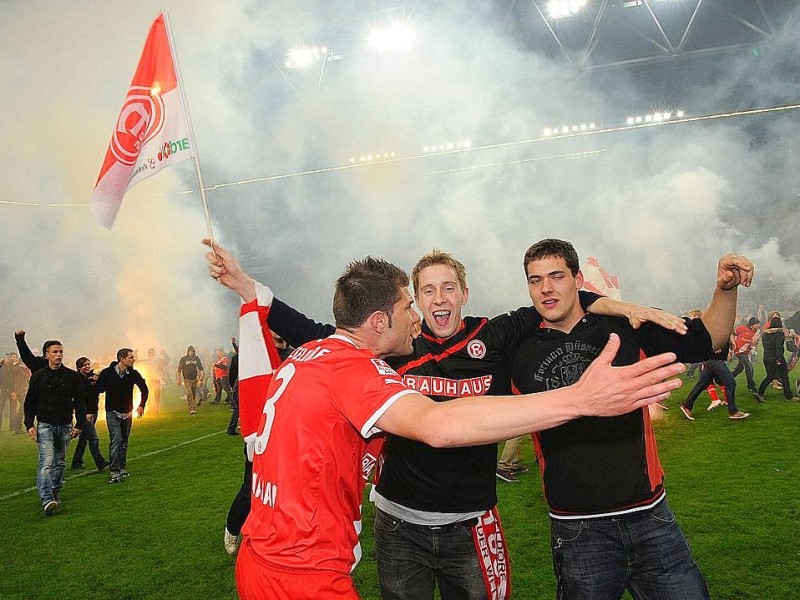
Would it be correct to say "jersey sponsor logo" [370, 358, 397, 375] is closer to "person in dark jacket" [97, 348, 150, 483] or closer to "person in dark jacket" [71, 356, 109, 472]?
"person in dark jacket" [97, 348, 150, 483]

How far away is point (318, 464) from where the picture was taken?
182 cm

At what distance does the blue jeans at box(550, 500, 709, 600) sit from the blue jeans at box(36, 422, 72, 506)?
727 cm

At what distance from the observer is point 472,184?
94.8ft

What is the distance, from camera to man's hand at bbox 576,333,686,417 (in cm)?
149

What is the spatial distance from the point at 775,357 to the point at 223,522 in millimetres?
11505

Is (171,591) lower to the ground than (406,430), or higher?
lower

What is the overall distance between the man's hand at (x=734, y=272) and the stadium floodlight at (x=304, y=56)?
25.4 m

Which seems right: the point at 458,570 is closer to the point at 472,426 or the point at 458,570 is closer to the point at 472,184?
the point at 472,426

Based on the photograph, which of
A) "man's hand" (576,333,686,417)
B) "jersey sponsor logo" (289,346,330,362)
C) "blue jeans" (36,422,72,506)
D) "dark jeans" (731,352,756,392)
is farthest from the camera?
"dark jeans" (731,352,756,392)

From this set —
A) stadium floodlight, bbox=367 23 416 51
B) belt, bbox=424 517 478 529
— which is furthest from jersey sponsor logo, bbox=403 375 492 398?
stadium floodlight, bbox=367 23 416 51

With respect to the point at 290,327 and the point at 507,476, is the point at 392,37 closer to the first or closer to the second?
the point at 507,476

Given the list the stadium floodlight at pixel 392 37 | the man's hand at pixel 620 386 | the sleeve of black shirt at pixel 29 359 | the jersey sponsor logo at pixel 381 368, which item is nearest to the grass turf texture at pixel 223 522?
the sleeve of black shirt at pixel 29 359

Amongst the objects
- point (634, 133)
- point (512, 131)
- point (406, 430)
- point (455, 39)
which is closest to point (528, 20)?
point (455, 39)

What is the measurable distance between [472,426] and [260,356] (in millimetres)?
1759
